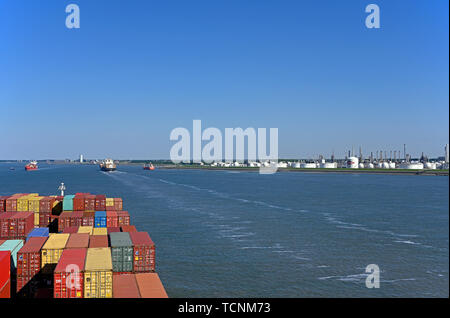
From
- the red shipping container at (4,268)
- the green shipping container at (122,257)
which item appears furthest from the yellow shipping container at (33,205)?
the green shipping container at (122,257)

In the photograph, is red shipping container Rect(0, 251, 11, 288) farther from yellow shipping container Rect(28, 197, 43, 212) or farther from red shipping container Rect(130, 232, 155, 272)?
yellow shipping container Rect(28, 197, 43, 212)

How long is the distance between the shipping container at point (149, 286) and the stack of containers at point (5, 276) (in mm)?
8361

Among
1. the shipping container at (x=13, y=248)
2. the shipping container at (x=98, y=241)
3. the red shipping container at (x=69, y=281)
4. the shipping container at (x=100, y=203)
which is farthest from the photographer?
the shipping container at (x=100, y=203)

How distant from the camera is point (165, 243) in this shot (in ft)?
142

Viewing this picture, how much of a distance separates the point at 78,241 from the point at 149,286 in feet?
25.9

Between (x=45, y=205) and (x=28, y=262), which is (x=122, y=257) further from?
(x=45, y=205)

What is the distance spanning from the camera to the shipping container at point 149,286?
1944 centimetres

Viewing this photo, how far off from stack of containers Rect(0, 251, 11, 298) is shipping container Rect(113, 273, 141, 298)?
685 centimetres

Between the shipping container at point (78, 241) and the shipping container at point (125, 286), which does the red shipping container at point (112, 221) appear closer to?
the shipping container at point (78, 241)

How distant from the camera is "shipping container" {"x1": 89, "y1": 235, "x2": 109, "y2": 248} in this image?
83.5ft

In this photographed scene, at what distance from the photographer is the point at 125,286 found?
20859 millimetres
